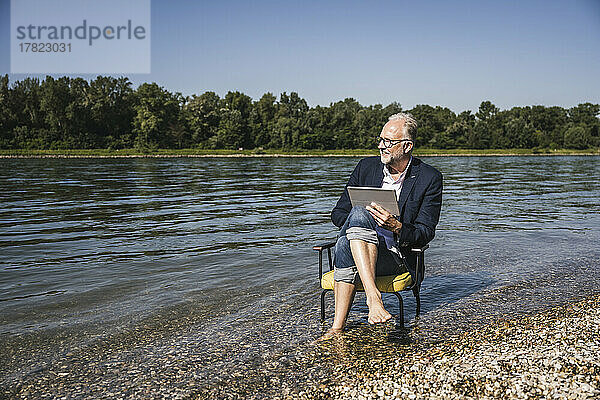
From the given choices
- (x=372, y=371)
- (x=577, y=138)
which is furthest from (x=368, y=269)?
(x=577, y=138)

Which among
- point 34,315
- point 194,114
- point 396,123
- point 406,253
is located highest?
point 194,114

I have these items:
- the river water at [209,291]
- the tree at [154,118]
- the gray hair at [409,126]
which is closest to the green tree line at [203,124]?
the tree at [154,118]

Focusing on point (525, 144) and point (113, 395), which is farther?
point (525, 144)

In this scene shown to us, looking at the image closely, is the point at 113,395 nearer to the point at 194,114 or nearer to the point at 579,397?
the point at 579,397

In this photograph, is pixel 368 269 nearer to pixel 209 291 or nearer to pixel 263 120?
pixel 209 291

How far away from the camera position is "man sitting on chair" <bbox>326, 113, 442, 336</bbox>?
16.9 feet

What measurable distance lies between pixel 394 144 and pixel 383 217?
2.73 ft

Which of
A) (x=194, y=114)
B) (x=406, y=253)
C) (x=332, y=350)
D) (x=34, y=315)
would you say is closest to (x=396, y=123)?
(x=406, y=253)

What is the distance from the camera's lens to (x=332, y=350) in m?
5.09

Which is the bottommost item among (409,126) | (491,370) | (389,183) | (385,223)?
(491,370)

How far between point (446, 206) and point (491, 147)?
111 metres

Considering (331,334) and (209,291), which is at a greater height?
(331,334)

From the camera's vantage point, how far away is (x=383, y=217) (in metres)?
5.05

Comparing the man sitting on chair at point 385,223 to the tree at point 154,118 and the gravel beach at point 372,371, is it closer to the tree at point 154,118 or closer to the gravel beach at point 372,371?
the gravel beach at point 372,371
